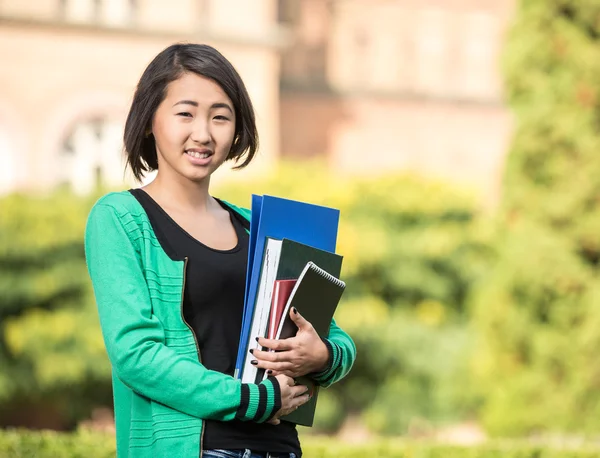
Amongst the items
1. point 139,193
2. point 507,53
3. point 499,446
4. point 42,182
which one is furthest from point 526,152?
point 42,182

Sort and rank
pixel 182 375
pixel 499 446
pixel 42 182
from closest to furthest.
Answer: pixel 182 375
pixel 499 446
pixel 42 182

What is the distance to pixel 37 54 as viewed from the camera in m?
17.2

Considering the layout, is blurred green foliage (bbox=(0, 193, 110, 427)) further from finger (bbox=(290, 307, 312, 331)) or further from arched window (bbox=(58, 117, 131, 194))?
finger (bbox=(290, 307, 312, 331))

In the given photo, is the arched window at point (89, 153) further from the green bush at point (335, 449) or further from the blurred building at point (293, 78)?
the green bush at point (335, 449)

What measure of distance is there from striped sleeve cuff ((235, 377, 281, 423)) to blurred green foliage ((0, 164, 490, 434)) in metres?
10.6

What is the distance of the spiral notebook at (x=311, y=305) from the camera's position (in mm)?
1973

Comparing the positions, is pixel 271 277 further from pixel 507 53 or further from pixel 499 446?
pixel 507 53

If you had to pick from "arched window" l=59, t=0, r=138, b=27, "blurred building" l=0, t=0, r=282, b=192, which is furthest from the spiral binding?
"arched window" l=59, t=0, r=138, b=27

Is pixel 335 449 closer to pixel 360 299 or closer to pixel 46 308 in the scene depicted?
pixel 46 308

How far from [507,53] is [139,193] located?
26.7 ft

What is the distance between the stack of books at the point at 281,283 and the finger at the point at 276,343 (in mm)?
27

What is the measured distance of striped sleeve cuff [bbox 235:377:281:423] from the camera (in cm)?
189

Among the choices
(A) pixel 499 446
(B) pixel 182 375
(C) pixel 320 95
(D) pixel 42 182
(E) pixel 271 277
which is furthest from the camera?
(C) pixel 320 95

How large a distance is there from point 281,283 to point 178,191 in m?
0.31
